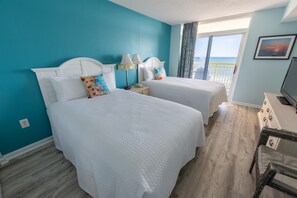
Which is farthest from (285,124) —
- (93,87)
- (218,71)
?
(218,71)

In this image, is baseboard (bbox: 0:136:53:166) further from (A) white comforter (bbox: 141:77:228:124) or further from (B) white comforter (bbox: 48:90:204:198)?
(A) white comforter (bbox: 141:77:228:124)

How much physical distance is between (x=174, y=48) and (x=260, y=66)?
2.50 meters

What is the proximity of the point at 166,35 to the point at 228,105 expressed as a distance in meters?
2.94

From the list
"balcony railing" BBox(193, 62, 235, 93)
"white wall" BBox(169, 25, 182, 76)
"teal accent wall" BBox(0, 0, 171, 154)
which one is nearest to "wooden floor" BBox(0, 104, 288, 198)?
"teal accent wall" BBox(0, 0, 171, 154)

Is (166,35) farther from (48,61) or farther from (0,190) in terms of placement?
(0,190)

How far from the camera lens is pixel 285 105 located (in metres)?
1.80

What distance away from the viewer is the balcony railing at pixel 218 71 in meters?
4.58

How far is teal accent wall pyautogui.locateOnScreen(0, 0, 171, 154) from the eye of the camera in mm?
1534

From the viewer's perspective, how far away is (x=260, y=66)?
10.2ft

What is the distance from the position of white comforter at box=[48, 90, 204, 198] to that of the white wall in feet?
10.7

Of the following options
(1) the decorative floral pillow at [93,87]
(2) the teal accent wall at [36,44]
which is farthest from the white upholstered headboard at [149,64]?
(1) the decorative floral pillow at [93,87]

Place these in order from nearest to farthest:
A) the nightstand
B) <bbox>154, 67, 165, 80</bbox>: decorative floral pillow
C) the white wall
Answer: the nightstand → <bbox>154, 67, 165, 80</bbox>: decorative floral pillow → the white wall

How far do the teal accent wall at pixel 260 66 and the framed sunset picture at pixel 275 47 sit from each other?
8 centimetres

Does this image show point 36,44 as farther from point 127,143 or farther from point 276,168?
point 276,168
